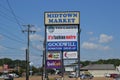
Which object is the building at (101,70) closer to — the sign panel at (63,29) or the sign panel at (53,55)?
the sign panel at (53,55)

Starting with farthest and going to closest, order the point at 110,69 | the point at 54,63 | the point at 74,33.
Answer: the point at 110,69, the point at 54,63, the point at 74,33

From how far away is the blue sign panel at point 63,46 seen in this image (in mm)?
45281

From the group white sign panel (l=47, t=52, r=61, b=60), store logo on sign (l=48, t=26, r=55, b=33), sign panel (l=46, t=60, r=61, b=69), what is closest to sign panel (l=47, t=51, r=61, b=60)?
white sign panel (l=47, t=52, r=61, b=60)

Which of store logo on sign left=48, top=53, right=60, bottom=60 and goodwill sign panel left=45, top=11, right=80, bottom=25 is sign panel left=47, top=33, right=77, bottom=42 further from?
store logo on sign left=48, top=53, right=60, bottom=60

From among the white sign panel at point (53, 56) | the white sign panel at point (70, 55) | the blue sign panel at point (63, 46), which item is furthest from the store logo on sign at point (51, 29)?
the white sign panel at point (53, 56)

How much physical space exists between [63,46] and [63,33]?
1.57 metres

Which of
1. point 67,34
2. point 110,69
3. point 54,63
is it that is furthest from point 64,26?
point 110,69

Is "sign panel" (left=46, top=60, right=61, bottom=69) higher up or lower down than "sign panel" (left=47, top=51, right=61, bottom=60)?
lower down

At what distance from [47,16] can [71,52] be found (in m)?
5.40

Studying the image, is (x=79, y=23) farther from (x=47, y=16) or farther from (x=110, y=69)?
(x=110, y=69)

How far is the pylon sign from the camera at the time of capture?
4529 cm

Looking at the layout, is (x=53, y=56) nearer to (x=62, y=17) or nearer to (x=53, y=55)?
(x=53, y=55)

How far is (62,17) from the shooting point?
152 feet

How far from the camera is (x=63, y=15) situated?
152 ft
